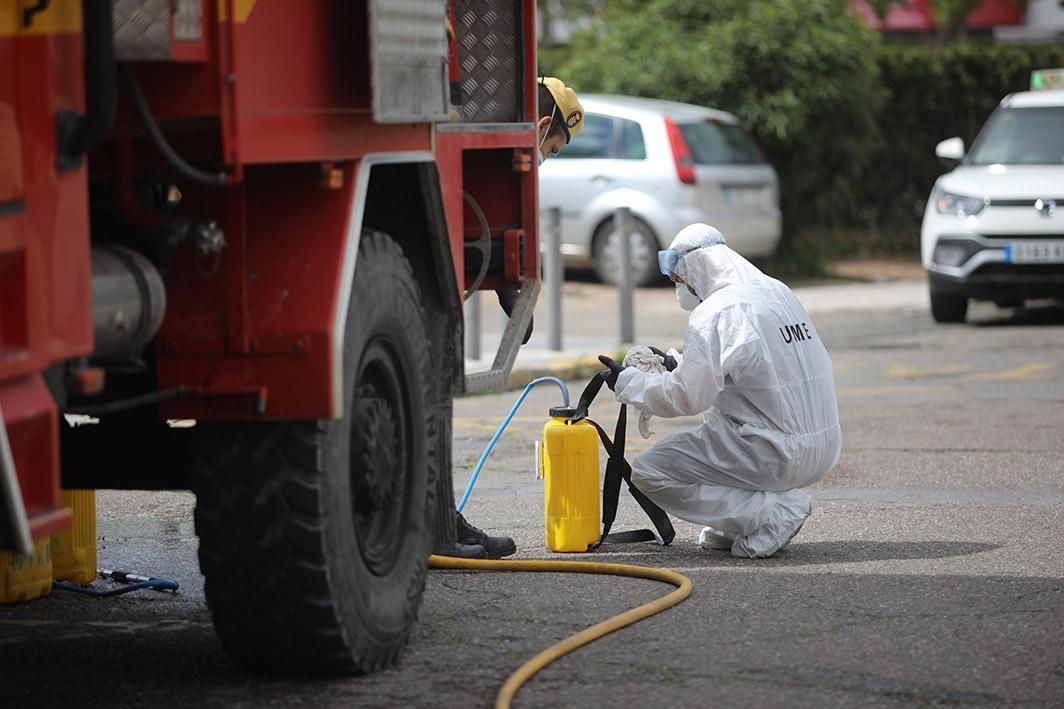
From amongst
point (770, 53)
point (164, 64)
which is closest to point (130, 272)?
point (164, 64)

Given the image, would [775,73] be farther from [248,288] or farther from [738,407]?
[248,288]

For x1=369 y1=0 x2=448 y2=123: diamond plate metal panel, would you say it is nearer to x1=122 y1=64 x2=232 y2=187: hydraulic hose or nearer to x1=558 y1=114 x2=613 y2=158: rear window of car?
x1=122 y1=64 x2=232 y2=187: hydraulic hose

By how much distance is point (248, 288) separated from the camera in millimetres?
4391

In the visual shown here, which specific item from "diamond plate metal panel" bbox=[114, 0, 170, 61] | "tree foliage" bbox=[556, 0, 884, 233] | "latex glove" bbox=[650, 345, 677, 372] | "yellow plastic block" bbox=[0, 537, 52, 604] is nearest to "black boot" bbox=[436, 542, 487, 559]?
"latex glove" bbox=[650, 345, 677, 372]

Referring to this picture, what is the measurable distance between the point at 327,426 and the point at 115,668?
1013mm

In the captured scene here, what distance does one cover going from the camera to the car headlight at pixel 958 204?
14734 mm

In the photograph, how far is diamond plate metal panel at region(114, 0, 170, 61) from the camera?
12.5 ft

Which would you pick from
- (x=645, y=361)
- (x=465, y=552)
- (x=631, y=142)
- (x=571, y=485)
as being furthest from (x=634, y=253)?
(x=465, y=552)

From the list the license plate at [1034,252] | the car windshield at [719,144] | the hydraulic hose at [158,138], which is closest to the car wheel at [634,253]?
the car windshield at [719,144]

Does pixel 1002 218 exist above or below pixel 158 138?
below

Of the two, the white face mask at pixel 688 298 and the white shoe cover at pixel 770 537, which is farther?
the white face mask at pixel 688 298

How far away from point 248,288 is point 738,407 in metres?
2.66

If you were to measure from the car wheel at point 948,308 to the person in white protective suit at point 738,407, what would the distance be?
8734 mm

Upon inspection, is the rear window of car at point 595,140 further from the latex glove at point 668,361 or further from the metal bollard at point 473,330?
the latex glove at point 668,361
